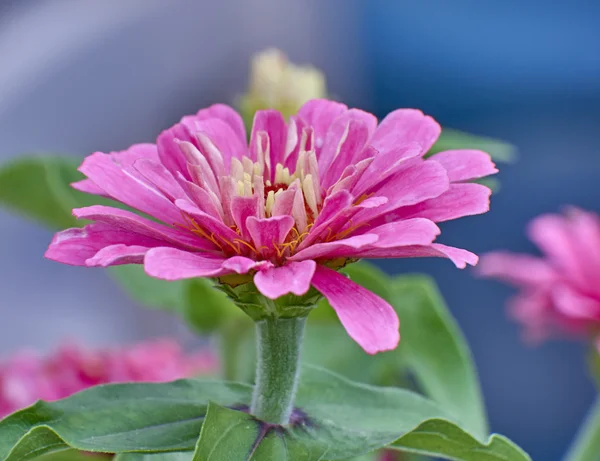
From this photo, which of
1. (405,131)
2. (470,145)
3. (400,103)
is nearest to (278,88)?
(470,145)

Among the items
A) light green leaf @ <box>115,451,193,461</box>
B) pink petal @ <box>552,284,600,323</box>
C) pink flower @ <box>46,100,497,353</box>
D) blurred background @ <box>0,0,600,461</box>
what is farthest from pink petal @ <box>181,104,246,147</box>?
blurred background @ <box>0,0,600,461</box>

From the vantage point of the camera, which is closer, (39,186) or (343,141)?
(343,141)

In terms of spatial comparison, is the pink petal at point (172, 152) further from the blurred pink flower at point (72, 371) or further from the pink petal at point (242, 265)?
the blurred pink flower at point (72, 371)

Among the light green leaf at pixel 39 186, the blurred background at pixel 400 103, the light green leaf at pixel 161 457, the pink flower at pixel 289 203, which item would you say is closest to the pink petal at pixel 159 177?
the pink flower at pixel 289 203

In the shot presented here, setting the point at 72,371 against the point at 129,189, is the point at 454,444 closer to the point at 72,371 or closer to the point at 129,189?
the point at 129,189

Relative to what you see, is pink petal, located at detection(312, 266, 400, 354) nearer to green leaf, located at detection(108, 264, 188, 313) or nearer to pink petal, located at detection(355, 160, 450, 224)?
pink petal, located at detection(355, 160, 450, 224)

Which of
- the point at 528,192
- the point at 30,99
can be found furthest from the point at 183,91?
the point at 528,192
